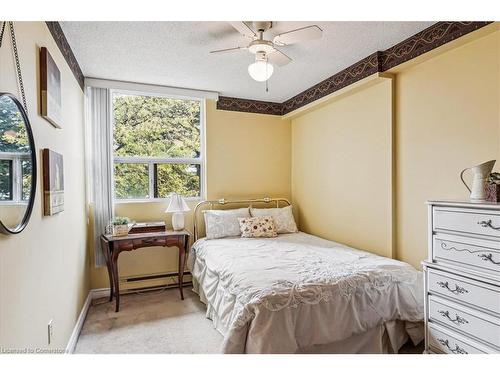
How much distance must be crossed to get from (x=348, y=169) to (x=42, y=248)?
282cm

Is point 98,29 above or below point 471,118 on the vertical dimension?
above

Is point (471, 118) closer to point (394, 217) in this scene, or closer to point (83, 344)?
point (394, 217)

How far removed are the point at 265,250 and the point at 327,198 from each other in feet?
4.03

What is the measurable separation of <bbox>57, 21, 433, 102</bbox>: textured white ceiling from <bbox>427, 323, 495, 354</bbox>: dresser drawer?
2111 millimetres

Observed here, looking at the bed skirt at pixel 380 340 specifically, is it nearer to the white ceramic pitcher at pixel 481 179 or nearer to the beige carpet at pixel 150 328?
the beige carpet at pixel 150 328

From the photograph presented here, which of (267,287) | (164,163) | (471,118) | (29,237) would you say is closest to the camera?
(29,237)

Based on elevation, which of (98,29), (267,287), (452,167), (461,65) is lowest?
(267,287)

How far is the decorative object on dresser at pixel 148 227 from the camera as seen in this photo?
325 cm

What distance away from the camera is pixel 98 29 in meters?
2.20

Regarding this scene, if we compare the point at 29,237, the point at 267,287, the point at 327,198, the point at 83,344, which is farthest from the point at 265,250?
the point at 29,237

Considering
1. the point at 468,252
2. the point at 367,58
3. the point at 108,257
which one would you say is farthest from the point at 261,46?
the point at 108,257

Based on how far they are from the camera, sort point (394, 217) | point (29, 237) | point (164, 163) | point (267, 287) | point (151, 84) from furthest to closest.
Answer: point (164, 163) < point (151, 84) < point (394, 217) < point (267, 287) < point (29, 237)

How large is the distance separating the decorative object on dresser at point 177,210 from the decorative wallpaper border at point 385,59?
136 cm

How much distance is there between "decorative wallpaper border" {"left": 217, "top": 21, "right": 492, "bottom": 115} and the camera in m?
2.11
